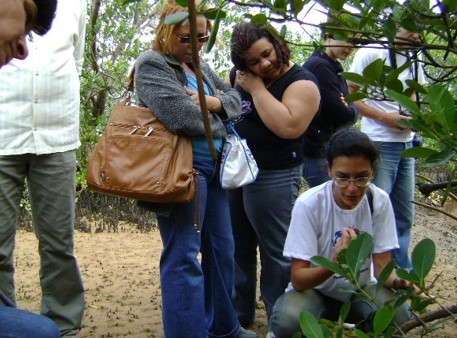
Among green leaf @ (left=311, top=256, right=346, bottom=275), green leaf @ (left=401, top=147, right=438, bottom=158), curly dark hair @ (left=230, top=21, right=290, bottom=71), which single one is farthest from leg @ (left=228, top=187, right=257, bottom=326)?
green leaf @ (left=401, top=147, right=438, bottom=158)

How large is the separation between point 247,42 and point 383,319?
6.23 feet

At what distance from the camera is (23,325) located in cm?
175

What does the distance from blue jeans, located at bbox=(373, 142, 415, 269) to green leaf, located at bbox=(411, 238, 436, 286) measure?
237 cm

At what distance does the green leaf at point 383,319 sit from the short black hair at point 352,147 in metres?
1.36

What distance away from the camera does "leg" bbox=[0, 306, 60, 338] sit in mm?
1729

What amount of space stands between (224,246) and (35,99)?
1.07 meters

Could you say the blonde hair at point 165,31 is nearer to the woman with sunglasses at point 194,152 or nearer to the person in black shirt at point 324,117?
the woman with sunglasses at point 194,152

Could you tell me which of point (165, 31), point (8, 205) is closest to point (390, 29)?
point (165, 31)

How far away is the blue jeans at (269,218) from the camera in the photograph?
11.0 feet

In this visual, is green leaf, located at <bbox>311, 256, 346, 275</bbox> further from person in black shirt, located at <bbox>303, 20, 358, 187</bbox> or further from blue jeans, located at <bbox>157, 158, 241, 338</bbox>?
person in black shirt, located at <bbox>303, 20, 358, 187</bbox>

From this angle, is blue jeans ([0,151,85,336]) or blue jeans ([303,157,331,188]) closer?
blue jeans ([0,151,85,336])

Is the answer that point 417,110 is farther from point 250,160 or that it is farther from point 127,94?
point 127,94

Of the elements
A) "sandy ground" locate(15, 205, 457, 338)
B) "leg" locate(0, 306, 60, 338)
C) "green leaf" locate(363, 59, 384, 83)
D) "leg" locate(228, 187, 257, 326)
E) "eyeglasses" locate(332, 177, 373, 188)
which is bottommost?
"sandy ground" locate(15, 205, 457, 338)

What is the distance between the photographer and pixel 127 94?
3.17m
